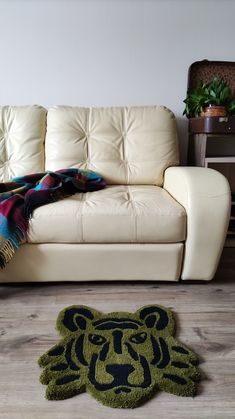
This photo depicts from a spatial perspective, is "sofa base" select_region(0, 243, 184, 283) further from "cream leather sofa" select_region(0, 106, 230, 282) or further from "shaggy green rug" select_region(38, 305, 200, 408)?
"shaggy green rug" select_region(38, 305, 200, 408)

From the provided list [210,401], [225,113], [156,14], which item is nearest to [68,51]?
[156,14]

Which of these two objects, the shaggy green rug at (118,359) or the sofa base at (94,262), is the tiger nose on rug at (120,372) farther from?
the sofa base at (94,262)

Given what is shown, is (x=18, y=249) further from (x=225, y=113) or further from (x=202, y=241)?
(x=225, y=113)

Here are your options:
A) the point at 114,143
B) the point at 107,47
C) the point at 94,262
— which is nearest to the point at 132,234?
the point at 94,262

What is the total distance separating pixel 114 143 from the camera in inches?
63.2

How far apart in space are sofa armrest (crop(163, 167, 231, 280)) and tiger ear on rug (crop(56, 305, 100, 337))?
0.46 meters

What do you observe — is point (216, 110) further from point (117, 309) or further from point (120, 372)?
point (120, 372)

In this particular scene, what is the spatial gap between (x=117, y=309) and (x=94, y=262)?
0.22 meters

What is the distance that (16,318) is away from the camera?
3.47 ft

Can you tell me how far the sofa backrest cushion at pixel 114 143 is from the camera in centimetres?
158

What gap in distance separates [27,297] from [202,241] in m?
0.79

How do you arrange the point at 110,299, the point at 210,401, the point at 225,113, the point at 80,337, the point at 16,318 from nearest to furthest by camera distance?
the point at 210,401
the point at 80,337
the point at 16,318
the point at 110,299
the point at 225,113

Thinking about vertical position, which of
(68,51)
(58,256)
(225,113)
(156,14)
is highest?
(156,14)

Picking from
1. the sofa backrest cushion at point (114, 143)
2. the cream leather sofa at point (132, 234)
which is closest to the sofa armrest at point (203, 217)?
the cream leather sofa at point (132, 234)
